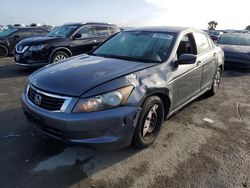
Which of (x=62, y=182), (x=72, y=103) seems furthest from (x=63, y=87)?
(x=62, y=182)

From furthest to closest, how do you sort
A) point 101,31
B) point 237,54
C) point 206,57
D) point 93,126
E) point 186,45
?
point 101,31 < point 237,54 < point 206,57 < point 186,45 < point 93,126

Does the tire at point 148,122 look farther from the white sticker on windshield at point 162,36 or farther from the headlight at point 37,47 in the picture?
the headlight at point 37,47

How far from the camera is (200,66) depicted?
4.79m

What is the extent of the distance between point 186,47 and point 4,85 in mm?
4911

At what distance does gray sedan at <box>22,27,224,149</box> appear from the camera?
2.93 m

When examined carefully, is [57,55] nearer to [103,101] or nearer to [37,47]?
[37,47]

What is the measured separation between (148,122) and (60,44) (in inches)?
240

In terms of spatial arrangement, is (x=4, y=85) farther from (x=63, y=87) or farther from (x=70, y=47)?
(x=63, y=87)

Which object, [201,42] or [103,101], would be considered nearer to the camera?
[103,101]

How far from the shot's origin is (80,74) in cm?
335

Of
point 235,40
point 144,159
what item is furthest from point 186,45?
point 235,40

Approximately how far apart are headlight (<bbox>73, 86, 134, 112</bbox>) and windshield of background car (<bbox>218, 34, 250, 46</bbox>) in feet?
30.3

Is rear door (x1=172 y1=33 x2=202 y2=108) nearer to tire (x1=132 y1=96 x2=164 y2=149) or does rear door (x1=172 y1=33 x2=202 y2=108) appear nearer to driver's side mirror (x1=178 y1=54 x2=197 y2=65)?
driver's side mirror (x1=178 y1=54 x2=197 y2=65)

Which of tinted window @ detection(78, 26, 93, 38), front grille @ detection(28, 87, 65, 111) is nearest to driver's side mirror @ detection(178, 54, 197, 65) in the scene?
front grille @ detection(28, 87, 65, 111)
